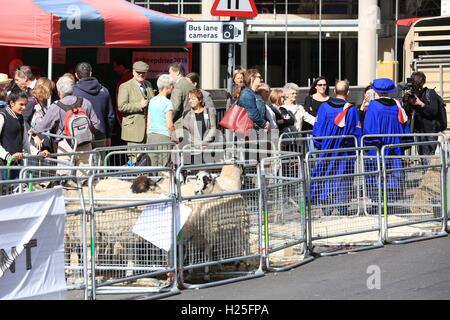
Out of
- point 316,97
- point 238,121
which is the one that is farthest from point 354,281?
point 316,97

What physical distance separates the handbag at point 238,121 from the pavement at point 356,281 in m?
3.26

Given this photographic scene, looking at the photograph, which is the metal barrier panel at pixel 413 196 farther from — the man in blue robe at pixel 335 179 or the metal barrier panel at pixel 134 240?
the metal barrier panel at pixel 134 240

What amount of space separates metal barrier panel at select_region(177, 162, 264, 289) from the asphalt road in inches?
9.7

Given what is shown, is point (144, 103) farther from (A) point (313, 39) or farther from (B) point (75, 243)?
(A) point (313, 39)

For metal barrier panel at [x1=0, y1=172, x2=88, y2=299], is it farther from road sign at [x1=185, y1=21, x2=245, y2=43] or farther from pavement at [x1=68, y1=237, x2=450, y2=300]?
road sign at [x1=185, y1=21, x2=245, y2=43]

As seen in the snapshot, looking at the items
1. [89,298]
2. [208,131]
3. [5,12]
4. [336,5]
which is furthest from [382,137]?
[336,5]

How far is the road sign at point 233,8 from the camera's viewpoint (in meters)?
13.6

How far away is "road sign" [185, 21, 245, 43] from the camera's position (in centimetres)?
1402

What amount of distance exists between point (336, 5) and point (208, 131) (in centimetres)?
3013

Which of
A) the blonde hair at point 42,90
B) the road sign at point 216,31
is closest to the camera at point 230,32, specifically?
the road sign at point 216,31

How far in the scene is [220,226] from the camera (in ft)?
32.9

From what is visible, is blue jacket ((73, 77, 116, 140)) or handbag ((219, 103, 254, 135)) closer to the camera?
handbag ((219, 103, 254, 135))

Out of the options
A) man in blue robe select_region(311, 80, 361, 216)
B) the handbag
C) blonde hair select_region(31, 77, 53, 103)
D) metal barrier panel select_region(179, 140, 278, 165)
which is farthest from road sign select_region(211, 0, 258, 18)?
blonde hair select_region(31, 77, 53, 103)

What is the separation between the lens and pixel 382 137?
14383 millimetres
